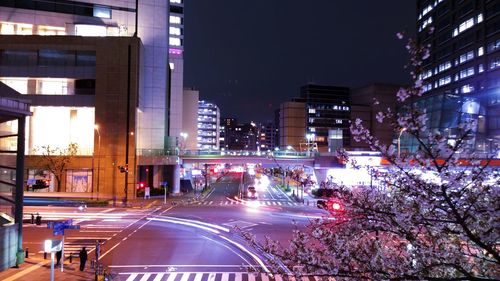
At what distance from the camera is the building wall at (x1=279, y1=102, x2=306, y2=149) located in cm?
16012

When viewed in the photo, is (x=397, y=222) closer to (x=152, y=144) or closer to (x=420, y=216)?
(x=420, y=216)

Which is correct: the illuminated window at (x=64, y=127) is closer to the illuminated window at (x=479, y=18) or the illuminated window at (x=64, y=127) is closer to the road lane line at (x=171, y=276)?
the road lane line at (x=171, y=276)

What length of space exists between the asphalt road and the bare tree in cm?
1172

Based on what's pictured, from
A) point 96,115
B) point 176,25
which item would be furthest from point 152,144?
point 176,25

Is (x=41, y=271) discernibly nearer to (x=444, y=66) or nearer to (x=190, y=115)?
A: (x=444, y=66)

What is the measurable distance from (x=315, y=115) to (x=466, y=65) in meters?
71.2

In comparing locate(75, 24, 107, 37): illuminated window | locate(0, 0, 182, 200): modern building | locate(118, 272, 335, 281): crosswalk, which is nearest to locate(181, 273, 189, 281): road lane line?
locate(118, 272, 335, 281): crosswalk

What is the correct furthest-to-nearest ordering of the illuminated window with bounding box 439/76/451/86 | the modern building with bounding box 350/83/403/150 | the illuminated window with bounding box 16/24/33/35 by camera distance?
the modern building with bounding box 350/83/403/150 < the illuminated window with bounding box 439/76/451/86 < the illuminated window with bounding box 16/24/33/35

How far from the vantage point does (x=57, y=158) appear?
6262 cm

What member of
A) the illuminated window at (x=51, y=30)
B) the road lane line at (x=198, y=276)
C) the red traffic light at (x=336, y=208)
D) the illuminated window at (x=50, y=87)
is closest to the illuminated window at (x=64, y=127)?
the illuminated window at (x=50, y=87)

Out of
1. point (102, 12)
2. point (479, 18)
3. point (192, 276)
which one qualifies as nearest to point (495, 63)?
point (479, 18)

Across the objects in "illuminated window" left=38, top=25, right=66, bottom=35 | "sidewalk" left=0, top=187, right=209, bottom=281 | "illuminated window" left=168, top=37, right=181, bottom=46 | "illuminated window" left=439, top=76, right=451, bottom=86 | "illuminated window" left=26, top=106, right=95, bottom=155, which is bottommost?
"sidewalk" left=0, top=187, right=209, bottom=281

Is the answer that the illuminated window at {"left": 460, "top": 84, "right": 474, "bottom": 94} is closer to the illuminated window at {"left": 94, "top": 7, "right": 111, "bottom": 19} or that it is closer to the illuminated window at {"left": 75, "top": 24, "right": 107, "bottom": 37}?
the illuminated window at {"left": 94, "top": 7, "right": 111, "bottom": 19}

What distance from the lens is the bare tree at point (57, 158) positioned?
62312 millimetres
